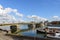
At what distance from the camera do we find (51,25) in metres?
14.2

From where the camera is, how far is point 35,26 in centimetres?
1769

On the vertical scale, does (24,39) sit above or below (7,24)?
below

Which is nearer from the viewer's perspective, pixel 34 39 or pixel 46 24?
pixel 34 39

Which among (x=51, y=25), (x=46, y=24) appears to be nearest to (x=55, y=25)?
(x=51, y=25)

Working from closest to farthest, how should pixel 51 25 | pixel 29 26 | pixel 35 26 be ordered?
1. pixel 51 25
2. pixel 35 26
3. pixel 29 26

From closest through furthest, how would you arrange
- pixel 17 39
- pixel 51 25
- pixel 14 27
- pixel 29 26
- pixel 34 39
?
pixel 34 39, pixel 17 39, pixel 14 27, pixel 51 25, pixel 29 26

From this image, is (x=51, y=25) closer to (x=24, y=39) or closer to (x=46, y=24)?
(x=46, y=24)

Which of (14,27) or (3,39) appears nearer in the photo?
(3,39)

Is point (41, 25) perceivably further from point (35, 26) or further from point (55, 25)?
point (55, 25)

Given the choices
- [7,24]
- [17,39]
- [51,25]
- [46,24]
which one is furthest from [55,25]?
[17,39]

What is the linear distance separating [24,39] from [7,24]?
22.6ft

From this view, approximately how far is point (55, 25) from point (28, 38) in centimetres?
879

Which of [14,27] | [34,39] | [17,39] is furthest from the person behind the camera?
[14,27]

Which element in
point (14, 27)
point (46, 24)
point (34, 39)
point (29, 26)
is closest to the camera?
point (34, 39)
